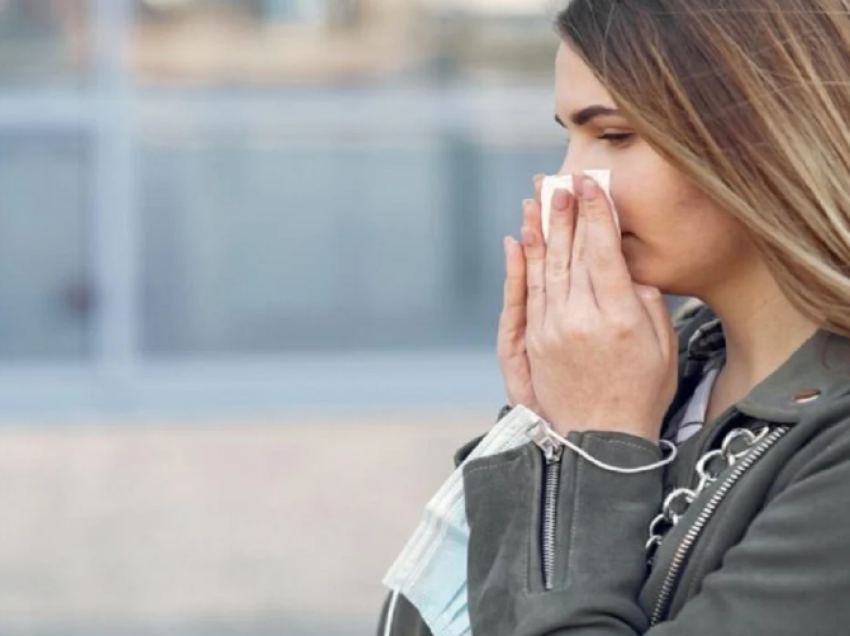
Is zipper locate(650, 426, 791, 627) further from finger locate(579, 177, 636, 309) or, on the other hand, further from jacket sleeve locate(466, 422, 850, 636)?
finger locate(579, 177, 636, 309)

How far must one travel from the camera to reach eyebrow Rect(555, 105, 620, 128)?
1.98 metres

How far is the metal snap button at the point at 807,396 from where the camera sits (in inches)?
74.8

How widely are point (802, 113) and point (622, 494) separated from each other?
0.41m

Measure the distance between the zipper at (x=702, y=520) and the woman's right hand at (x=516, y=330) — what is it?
0.28 metres

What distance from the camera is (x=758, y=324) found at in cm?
205

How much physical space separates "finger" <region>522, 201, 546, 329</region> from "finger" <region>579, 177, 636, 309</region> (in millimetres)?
89

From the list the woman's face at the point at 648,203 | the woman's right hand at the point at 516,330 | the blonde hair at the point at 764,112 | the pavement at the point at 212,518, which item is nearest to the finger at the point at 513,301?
the woman's right hand at the point at 516,330

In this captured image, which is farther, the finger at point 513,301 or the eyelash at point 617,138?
the finger at point 513,301

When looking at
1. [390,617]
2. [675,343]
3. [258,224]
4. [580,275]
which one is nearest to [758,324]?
[675,343]

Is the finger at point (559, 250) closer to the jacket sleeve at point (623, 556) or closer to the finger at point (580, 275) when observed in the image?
the finger at point (580, 275)

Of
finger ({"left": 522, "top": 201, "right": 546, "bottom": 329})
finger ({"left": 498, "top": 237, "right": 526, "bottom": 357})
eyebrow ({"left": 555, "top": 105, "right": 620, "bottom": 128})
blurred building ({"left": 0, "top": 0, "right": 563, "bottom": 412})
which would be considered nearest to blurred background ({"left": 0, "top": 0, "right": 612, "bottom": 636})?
blurred building ({"left": 0, "top": 0, "right": 563, "bottom": 412})

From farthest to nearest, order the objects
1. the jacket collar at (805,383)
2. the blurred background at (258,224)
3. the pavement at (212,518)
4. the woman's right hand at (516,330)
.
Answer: the blurred background at (258,224) < the pavement at (212,518) < the woman's right hand at (516,330) < the jacket collar at (805,383)

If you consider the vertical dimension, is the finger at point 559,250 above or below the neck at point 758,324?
above

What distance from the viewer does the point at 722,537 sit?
73.3 inches
